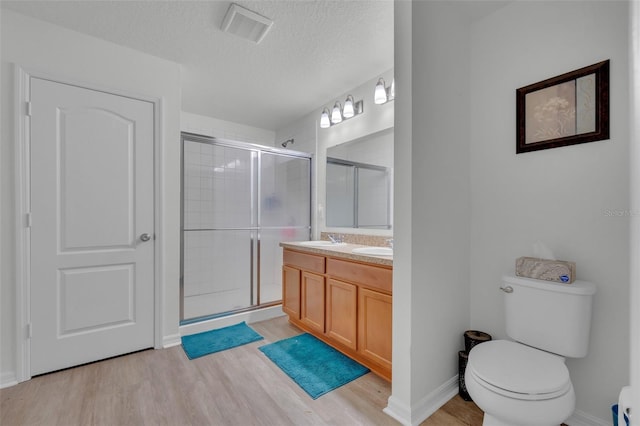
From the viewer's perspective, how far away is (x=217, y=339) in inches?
98.9

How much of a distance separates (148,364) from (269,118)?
3.01m

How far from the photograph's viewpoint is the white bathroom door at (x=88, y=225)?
1.95 m

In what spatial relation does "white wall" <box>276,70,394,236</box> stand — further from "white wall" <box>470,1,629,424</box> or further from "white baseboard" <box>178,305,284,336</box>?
"white baseboard" <box>178,305,284,336</box>

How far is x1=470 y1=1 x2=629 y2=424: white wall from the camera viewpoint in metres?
1.34

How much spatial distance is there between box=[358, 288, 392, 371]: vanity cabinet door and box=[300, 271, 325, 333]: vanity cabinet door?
0.45 m

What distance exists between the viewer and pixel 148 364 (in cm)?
209

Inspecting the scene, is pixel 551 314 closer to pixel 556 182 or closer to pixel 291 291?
pixel 556 182

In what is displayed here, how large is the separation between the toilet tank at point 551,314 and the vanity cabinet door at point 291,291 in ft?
5.48

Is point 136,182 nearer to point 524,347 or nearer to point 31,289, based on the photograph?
point 31,289

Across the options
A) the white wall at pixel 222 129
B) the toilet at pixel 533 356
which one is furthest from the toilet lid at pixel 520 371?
the white wall at pixel 222 129

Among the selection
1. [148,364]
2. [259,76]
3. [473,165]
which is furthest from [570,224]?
[148,364]

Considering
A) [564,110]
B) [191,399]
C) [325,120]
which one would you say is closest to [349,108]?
[325,120]

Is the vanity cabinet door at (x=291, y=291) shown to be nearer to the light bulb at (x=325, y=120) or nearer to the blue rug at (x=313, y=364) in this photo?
the blue rug at (x=313, y=364)

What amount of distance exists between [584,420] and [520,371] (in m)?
0.64
